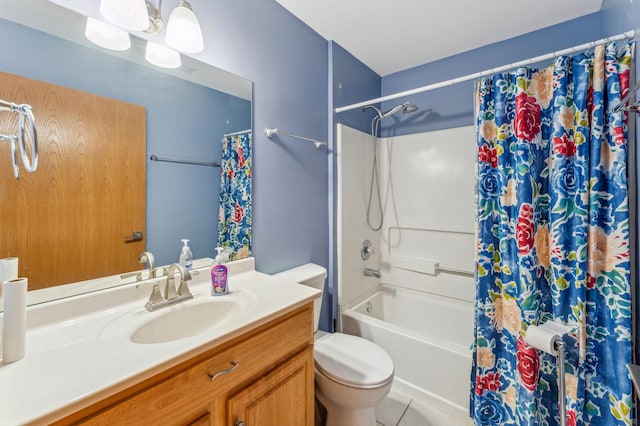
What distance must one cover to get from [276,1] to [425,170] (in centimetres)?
160

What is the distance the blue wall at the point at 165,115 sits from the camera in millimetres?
922

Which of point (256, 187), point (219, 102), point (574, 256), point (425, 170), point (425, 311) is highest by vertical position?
point (219, 102)

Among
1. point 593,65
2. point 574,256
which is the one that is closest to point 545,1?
point 593,65

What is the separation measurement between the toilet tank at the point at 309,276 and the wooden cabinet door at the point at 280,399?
482 mm

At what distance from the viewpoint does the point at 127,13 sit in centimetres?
100

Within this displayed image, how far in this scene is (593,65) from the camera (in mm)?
1277

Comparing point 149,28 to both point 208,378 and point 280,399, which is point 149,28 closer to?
point 208,378

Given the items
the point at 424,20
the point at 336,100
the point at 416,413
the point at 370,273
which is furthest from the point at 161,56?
the point at 416,413

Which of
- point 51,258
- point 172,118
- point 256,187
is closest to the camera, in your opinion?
point 51,258

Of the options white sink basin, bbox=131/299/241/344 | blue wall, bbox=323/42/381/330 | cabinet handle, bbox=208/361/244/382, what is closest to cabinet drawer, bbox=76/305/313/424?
cabinet handle, bbox=208/361/244/382

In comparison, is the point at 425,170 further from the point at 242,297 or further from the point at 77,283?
the point at 77,283

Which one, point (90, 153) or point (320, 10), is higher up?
point (320, 10)

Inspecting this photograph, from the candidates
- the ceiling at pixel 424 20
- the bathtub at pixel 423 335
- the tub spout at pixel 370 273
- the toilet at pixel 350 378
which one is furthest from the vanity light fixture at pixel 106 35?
the tub spout at pixel 370 273

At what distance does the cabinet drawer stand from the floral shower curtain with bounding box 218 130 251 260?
578mm
